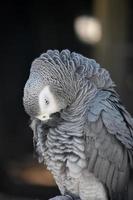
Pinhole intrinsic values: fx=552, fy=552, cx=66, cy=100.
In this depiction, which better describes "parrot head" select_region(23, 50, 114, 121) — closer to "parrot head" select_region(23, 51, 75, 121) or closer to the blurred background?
"parrot head" select_region(23, 51, 75, 121)

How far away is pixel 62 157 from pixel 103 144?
0.26ft

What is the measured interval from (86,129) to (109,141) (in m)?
0.04

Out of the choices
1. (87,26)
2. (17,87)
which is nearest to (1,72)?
(17,87)

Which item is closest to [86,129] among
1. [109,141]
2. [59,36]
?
[109,141]

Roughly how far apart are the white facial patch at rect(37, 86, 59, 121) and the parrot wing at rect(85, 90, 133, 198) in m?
0.08

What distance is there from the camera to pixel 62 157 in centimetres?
93

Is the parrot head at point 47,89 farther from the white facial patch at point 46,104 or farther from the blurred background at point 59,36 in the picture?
the blurred background at point 59,36

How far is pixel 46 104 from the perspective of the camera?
822 mm

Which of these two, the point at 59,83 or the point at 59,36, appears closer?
the point at 59,83

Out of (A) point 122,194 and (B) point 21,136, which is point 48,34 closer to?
(B) point 21,136

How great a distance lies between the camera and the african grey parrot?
863mm

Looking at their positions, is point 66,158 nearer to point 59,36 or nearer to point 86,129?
point 86,129

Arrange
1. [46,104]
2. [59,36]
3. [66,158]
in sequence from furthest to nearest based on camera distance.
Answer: [59,36] < [66,158] < [46,104]

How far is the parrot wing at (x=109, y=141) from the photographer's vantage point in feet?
2.91
